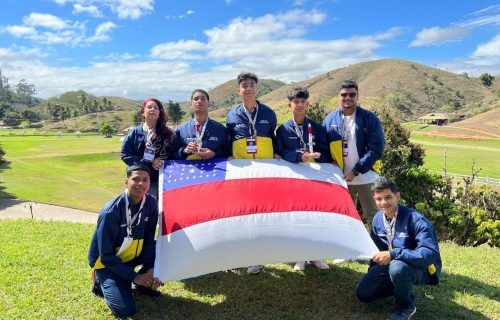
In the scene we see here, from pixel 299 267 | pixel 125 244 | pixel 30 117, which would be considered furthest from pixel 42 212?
pixel 30 117

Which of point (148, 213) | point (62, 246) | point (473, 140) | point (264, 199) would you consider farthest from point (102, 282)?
point (473, 140)

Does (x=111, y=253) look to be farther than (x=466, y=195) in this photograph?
No

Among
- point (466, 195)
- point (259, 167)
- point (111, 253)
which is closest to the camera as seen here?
point (111, 253)

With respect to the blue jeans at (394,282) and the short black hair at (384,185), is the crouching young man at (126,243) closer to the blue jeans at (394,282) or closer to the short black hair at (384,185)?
the blue jeans at (394,282)

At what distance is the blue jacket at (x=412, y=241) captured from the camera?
415 cm

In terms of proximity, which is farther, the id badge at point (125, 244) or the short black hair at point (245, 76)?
the short black hair at point (245, 76)

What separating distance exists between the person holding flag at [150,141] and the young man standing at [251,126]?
0.89 meters

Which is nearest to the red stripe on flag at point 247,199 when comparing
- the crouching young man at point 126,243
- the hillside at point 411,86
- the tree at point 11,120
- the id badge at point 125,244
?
the crouching young man at point 126,243

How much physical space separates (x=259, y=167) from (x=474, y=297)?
3.09 meters

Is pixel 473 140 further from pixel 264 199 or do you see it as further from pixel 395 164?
pixel 264 199

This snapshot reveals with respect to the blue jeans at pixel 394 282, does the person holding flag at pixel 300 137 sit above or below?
above

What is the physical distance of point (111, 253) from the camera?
4480mm

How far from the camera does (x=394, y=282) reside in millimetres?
4211

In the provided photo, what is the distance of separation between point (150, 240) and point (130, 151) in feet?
4.12
